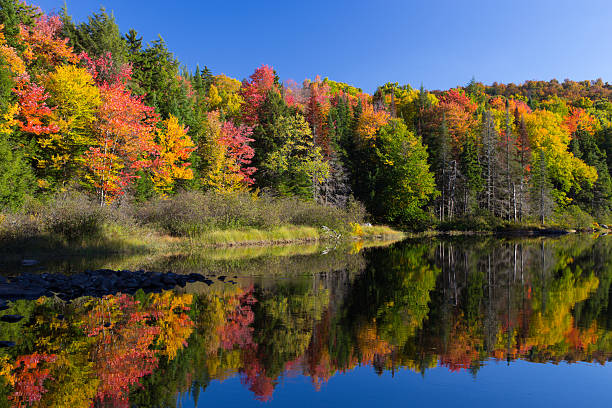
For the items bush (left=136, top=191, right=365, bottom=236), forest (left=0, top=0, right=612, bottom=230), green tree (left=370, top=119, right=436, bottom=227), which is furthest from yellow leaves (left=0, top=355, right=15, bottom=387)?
green tree (left=370, top=119, right=436, bottom=227)

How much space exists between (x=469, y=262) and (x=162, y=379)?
64.2 feet

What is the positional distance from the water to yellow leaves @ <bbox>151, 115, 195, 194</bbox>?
2618cm

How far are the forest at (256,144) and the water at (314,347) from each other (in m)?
18.4

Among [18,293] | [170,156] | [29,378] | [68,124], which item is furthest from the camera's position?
[170,156]

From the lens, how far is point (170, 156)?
4000cm

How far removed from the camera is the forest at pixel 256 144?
31.8 meters

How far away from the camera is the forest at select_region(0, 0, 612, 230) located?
31.8 m

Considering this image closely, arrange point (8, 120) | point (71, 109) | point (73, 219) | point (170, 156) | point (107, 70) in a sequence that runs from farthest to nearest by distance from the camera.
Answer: point (107, 70)
point (170, 156)
point (71, 109)
point (8, 120)
point (73, 219)

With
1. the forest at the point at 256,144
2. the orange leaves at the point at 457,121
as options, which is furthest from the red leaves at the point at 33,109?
the orange leaves at the point at 457,121

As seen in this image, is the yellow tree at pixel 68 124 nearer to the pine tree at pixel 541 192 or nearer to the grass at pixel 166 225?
the grass at pixel 166 225

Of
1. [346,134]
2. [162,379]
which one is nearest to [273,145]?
[346,134]

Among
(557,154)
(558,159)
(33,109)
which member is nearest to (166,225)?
(33,109)

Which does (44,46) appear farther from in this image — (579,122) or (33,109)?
(579,122)

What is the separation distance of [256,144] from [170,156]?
14790 millimetres
